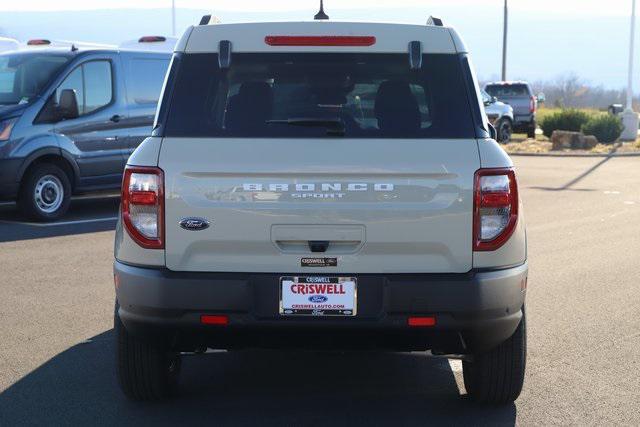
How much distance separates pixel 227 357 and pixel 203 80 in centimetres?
210

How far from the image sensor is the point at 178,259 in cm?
488

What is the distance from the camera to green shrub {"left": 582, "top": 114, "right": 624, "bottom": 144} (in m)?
31.5

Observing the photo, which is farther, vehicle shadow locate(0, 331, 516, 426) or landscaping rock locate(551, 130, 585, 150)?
landscaping rock locate(551, 130, 585, 150)

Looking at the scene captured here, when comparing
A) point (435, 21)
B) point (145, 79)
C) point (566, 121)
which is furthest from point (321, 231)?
point (566, 121)

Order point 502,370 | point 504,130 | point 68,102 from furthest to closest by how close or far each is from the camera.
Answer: point 504,130 < point 68,102 < point 502,370

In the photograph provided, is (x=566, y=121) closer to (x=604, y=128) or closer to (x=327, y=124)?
(x=604, y=128)

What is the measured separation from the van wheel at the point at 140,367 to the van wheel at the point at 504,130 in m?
24.8

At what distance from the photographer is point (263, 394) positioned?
5785mm

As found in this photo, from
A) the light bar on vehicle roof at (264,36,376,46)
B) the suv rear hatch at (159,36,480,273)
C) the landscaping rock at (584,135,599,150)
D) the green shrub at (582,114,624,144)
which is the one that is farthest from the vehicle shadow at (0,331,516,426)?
the green shrub at (582,114,624,144)

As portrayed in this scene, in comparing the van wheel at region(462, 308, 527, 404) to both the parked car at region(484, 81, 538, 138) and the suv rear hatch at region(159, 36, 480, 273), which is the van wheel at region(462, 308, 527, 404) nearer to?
the suv rear hatch at region(159, 36, 480, 273)

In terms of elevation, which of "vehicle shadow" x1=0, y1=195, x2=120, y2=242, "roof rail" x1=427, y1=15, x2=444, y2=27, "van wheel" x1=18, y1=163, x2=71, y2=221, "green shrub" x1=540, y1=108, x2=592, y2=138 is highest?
"roof rail" x1=427, y1=15, x2=444, y2=27

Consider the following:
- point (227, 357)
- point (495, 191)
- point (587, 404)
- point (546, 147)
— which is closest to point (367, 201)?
point (495, 191)

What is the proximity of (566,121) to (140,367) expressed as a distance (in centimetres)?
2891

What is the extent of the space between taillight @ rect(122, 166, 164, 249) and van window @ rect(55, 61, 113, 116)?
8.34 metres
